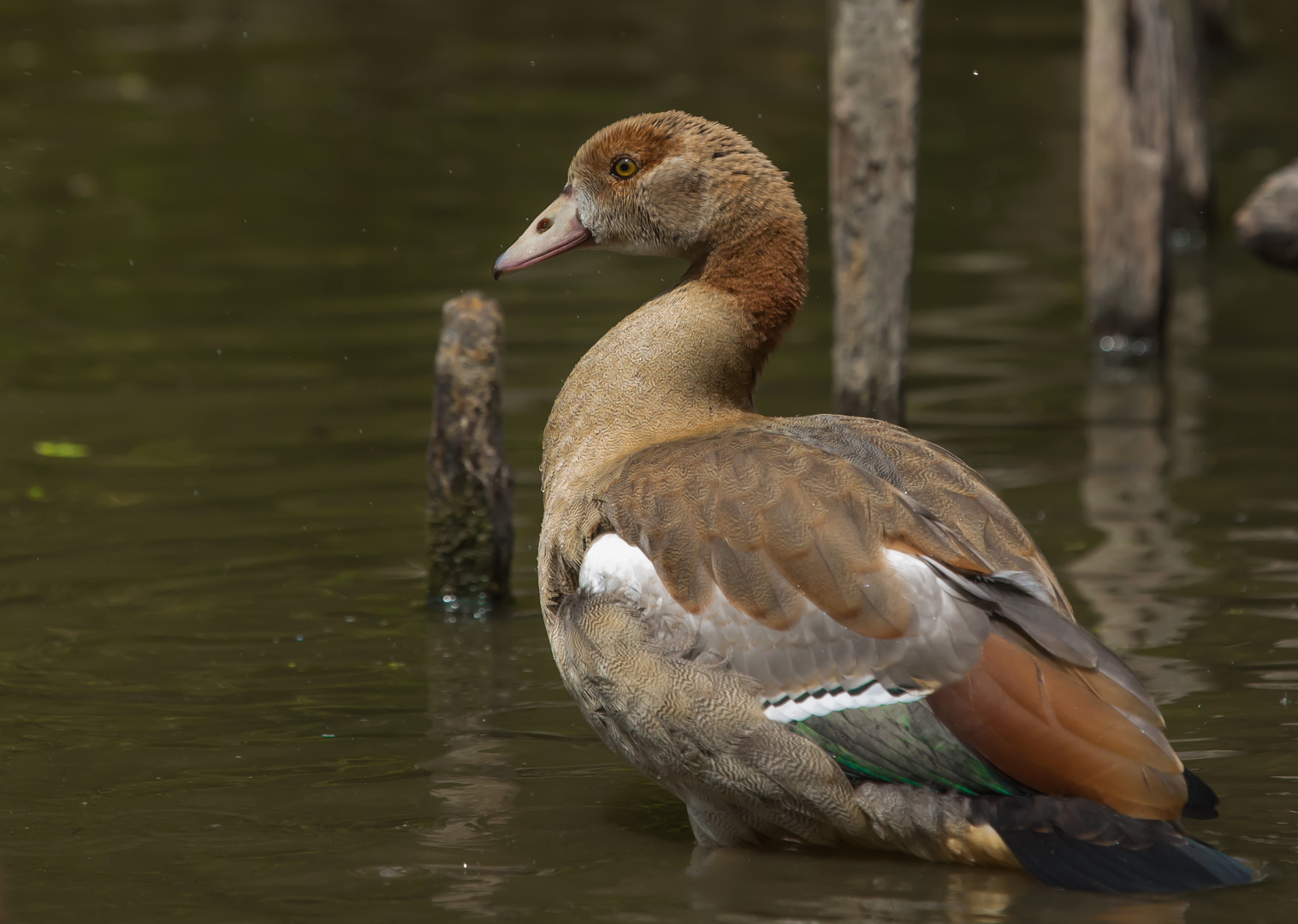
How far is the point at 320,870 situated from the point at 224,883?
9.7 inches

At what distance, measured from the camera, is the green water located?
4.82 meters

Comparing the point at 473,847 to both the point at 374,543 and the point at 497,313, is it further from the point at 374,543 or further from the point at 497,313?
the point at 374,543

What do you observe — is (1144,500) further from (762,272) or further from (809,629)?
(809,629)

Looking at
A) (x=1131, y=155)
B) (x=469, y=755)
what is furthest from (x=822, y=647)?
(x=1131, y=155)

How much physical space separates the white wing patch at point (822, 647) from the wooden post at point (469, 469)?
2314 mm

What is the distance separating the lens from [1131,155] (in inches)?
404

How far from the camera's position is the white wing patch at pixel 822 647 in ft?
14.6

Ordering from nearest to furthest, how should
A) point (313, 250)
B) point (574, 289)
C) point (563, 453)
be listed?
point (563, 453) < point (574, 289) < point (313, 250)

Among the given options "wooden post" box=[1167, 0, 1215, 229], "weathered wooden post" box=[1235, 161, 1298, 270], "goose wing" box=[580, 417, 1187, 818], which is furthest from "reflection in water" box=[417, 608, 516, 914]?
"wooden post" box=[1167, 0, 1215, 229]

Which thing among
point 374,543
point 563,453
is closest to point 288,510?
point 374,543

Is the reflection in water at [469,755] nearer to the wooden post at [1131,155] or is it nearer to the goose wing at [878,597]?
the goose wing at [878,597]

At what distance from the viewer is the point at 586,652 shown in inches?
190

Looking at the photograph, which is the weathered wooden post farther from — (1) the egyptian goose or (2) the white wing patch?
(2) the white wing patch

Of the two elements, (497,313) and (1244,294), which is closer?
(497,313)
